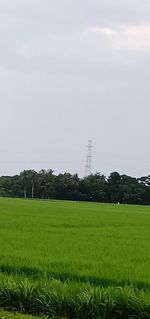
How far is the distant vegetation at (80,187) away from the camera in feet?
321

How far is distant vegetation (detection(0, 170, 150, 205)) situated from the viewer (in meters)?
97.8

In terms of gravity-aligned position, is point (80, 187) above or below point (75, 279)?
above

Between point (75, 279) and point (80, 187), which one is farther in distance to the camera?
point (80, 187)

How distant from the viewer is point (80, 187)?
10144 centimetres

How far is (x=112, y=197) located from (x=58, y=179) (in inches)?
435

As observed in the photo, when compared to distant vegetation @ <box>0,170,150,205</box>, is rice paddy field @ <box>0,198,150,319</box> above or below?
below

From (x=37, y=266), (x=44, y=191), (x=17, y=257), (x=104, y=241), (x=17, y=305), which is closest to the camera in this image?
(x=17, y=305)

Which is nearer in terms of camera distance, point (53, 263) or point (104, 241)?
point (53, 263)

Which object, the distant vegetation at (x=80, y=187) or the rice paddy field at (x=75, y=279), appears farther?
the distant vegetation at (x=80, y=187)

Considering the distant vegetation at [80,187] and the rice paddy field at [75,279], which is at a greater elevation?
the distant vegetation at [80,187]

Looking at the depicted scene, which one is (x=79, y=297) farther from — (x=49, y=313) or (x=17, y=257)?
(x=17, y=257)

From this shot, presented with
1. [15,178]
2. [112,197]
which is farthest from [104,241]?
[15,178]

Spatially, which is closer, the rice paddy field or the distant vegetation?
the rice paddy field

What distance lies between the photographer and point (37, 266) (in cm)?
1013
